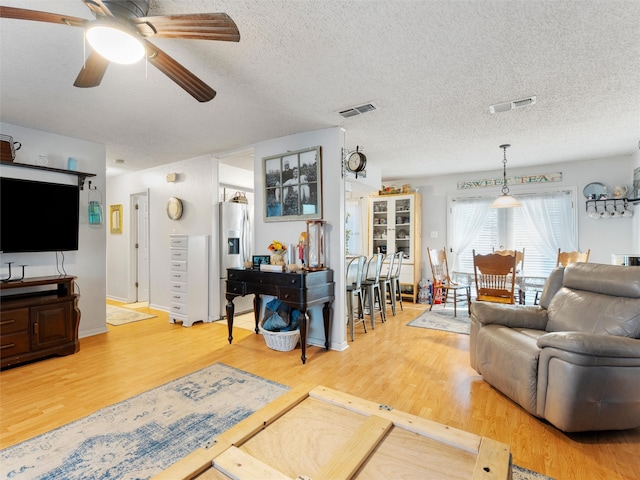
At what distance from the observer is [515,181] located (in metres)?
5.32

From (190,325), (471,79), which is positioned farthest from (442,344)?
(190,325)

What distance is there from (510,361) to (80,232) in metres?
4.66

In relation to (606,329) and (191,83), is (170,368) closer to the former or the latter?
(191,83)

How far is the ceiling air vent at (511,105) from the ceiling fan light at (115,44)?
9.36 ft

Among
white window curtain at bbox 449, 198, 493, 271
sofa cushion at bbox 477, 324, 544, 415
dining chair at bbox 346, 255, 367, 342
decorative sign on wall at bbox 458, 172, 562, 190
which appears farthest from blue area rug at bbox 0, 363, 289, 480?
decorative sign on wall at bbox 458, 172, 562, 190

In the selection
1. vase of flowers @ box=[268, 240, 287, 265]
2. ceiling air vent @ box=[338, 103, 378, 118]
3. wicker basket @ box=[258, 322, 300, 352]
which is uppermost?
ceiling air vent @ box=[338, 103, 378, 118]

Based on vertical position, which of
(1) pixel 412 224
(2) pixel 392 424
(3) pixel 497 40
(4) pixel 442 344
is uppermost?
(3) pixel 497 40

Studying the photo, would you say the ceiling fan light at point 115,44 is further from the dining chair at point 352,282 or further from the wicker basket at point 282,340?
the dining chair at point 352,282

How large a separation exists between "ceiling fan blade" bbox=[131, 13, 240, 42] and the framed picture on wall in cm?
Answer: 207

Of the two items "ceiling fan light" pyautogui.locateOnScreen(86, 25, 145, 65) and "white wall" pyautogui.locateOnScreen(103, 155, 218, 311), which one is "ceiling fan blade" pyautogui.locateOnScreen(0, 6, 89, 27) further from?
"white wall" pyautogui.locateOnScreen(103, 155, 218, 311)

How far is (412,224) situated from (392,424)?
4.89 m

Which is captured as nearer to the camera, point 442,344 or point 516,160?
point 442,344

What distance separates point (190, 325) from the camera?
430 centimetres

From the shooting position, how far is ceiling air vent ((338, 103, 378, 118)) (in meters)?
2.90
